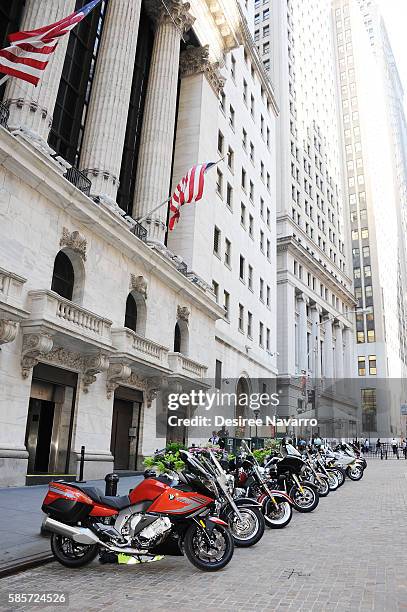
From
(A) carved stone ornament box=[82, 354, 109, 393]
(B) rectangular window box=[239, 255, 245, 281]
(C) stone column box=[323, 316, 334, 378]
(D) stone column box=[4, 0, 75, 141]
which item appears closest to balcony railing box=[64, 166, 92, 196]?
(D) stone column box=[4, 0, 75, 141]

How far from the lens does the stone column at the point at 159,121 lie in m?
26.2

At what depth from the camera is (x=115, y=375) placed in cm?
1970

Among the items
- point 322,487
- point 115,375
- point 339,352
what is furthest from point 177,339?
point 339,352

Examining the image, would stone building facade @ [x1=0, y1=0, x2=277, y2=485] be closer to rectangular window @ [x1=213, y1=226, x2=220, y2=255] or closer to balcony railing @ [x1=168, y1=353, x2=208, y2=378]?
balcony railing @ [x1=168, y1=353, x2=208, y2=378]

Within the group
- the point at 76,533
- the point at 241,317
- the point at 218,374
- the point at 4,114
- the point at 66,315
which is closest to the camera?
the point at 76,533

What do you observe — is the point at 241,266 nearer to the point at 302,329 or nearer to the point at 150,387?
the point at 150,387

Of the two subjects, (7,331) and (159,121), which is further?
(159,121)

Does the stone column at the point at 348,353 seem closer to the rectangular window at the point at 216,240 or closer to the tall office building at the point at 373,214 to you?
the tall office building at the point at 373,214

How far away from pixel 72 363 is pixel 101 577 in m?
12.1

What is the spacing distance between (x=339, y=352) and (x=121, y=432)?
63.7 metres

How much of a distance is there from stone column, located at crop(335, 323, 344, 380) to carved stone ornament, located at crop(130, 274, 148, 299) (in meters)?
61.0

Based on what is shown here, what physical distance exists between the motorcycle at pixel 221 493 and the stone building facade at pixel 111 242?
27.4 feet

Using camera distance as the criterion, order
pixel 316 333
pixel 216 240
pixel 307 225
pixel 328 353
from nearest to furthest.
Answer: pixel 216 240
pixel 316 333
pixel 307 225
pixel 328 353

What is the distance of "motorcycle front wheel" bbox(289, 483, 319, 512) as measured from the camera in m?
12.5
